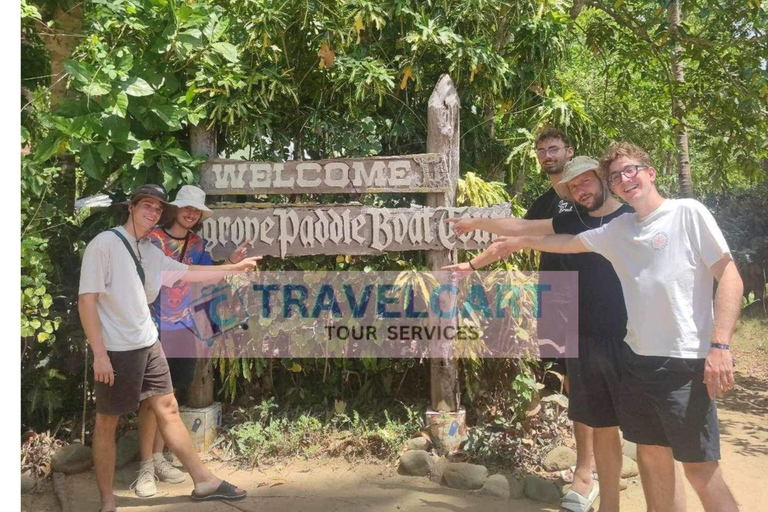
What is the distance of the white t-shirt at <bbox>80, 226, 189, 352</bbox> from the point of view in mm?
3615

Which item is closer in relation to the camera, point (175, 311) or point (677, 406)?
point (677, 406)

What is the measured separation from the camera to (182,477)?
451 cm

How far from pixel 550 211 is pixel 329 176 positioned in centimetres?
165

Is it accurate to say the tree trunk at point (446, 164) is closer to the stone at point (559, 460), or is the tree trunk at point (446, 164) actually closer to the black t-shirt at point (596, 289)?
the stone at point (559, 460)

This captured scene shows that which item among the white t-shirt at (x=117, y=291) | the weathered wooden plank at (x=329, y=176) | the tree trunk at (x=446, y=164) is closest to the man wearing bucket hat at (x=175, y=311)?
the weathered wooden plank at (x=329, y=176)

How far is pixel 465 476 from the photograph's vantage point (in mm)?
4289

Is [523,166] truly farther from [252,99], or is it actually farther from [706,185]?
[706,185]

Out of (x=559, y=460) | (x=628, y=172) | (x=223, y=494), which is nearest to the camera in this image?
(x=628, y=172)

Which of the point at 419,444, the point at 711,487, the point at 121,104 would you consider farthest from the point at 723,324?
the point at 121,104

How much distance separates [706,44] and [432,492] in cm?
469

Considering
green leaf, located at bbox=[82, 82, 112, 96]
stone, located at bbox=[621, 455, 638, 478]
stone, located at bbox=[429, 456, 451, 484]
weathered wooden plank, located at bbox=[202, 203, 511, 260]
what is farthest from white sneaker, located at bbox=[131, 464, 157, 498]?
stone, located at bbox=[621, 455, 638, 478]

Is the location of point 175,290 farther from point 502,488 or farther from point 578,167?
point 578,167

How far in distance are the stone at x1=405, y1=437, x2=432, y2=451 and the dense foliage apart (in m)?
0.53

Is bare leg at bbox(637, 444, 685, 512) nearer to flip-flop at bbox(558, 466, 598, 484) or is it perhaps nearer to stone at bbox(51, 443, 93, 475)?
flip-flop at bbox(558, 466, 598, 484)
